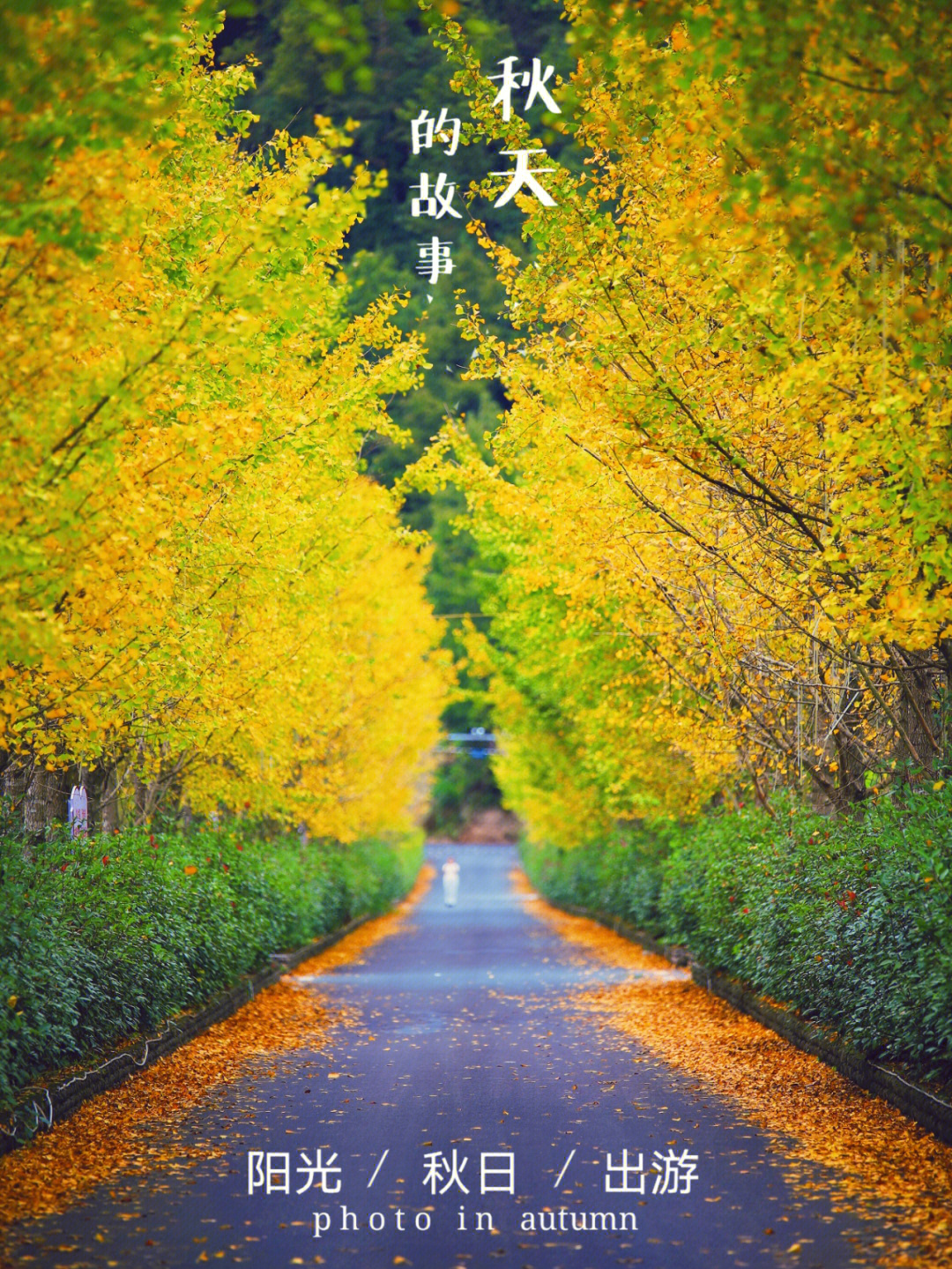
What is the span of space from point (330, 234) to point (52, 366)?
1.95m

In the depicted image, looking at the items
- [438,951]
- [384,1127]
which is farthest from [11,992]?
[438,951]

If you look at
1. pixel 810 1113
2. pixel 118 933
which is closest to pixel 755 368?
pixel 810 1113

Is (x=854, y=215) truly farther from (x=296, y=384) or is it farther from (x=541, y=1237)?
(x=296, y=384)

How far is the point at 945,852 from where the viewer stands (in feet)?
25.2

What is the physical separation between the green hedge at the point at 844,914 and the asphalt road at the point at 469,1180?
4.11 ft

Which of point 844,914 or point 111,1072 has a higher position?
point 844,914

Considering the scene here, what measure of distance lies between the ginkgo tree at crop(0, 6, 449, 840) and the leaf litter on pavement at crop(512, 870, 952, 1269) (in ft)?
15.9

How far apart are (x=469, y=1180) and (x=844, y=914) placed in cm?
408

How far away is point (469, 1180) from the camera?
700 cm

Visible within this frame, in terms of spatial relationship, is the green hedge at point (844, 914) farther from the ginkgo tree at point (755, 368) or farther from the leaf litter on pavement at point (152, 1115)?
the leaf litter on pavement at point (152, 1115)

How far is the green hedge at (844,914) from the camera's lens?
7938mm

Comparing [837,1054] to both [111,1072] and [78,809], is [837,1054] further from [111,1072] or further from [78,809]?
[78,809]

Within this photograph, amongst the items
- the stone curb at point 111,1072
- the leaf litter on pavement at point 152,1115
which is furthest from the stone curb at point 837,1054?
the stone curb at point 111,1072

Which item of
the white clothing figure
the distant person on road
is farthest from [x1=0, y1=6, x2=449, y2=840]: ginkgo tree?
the distant person on road
